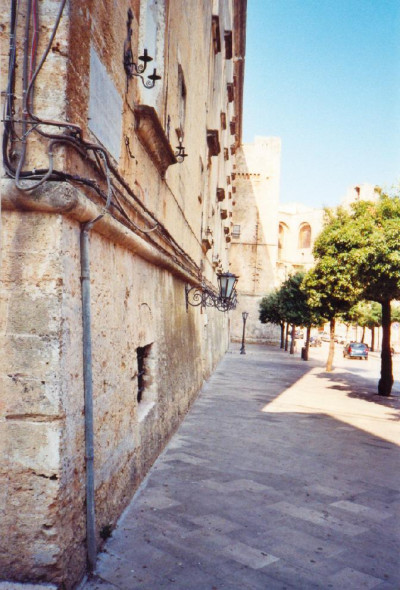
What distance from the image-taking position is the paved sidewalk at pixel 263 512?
12.1ft

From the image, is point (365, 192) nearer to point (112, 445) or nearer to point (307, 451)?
point (307, 451)

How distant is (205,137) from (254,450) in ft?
27.1

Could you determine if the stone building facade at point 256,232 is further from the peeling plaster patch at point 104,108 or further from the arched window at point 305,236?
the peeling plaster patch at point 104,108

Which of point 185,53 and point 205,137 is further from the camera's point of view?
point 205,137

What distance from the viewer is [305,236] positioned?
56281mm

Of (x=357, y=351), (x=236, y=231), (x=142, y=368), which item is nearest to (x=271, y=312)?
(x=357, y=351)

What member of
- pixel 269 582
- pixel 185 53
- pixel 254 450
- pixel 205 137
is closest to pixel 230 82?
pixel 205 137

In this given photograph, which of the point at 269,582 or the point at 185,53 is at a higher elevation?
the point at 185,53

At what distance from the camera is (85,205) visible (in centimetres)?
326

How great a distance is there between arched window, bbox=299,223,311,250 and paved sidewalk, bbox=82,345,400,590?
47.5 meters

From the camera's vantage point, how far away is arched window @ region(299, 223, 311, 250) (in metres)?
55.6

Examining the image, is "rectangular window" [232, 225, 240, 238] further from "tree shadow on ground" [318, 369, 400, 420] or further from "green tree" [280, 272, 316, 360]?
"tree shadow on ground" [318, 369, 400, 420]

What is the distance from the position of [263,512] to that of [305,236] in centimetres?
5325

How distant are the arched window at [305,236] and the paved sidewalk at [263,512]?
1870 inches
